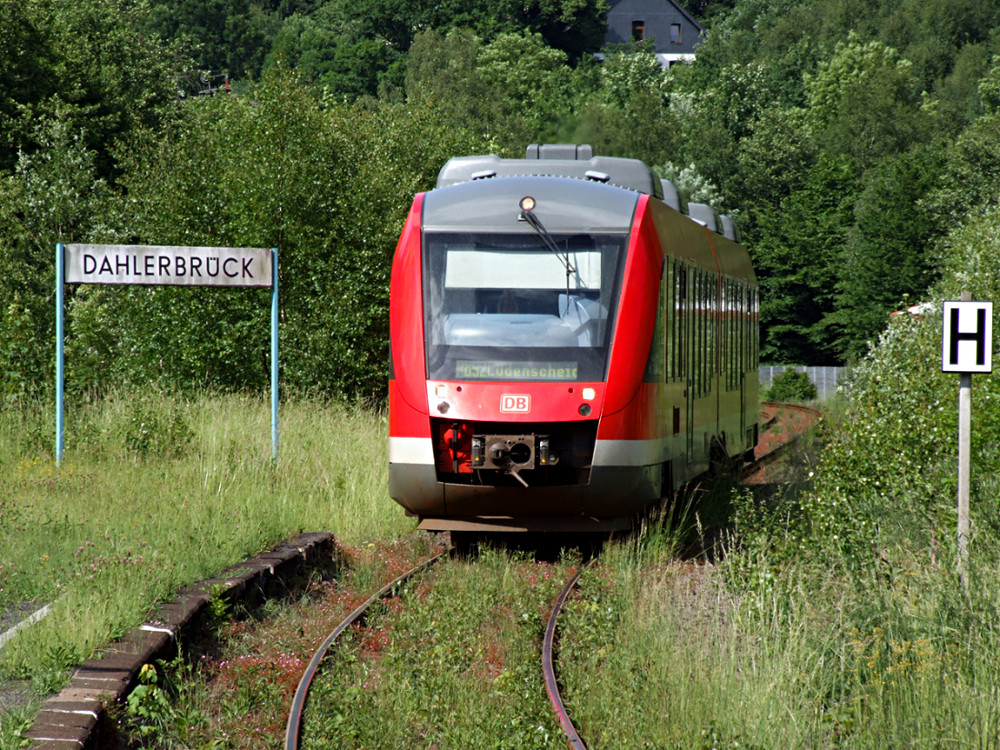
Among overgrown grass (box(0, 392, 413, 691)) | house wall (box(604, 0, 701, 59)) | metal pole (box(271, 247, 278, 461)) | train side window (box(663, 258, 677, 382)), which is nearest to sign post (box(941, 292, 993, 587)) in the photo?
train side window (box(663, 258, 677, 382))

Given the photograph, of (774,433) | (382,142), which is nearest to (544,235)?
(774,433)

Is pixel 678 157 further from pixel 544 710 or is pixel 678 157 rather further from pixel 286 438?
pixel 544 710

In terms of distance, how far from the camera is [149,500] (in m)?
11.7

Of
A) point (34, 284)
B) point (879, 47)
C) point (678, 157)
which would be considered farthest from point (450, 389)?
point (879, 47)

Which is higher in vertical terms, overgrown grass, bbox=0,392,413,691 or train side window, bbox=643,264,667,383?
train side window, bbox=643,264,667,383

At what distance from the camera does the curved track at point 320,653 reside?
6.57 m

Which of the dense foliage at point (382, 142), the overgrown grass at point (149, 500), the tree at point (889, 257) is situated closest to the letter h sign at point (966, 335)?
the overgrown grass at point (149, 500)

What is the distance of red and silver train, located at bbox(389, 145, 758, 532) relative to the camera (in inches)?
416

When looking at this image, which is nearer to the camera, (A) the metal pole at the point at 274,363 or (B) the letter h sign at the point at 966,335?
(B) the letter h sign at the point at 966,335

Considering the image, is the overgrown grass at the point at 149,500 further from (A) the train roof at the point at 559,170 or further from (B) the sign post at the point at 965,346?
(B) the sign post at the point at 965,346

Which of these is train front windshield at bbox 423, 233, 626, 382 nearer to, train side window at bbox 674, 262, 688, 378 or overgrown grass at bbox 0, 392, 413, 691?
train side window at bbox 674, 262, 688, 378

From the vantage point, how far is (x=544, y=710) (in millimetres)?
6793

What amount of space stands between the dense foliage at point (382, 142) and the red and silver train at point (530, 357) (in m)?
8.19

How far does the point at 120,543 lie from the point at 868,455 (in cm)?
624
